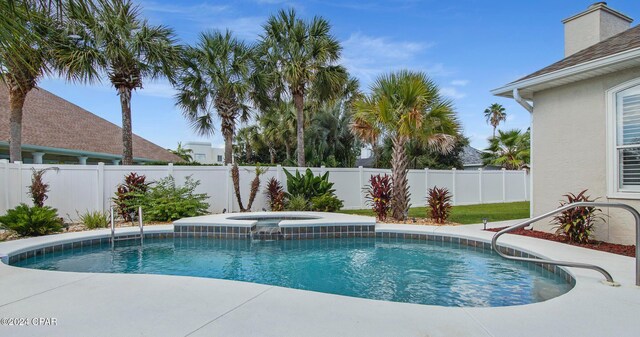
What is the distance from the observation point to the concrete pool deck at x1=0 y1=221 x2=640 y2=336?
299 centimetres

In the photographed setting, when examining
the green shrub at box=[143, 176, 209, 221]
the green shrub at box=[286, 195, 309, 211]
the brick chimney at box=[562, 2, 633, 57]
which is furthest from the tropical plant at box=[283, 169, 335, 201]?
the brick chimney at box=[562, 2, 633, 57]

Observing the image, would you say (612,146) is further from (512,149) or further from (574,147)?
(512,149)

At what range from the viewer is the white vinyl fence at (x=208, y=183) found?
10688 millimetres

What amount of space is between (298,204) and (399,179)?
4.12m

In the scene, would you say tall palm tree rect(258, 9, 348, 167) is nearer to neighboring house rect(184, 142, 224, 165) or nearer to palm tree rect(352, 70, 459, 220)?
palm tree rect(352, 70, 459, 220)

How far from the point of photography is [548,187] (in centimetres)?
812

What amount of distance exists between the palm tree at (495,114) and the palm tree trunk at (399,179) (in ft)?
109

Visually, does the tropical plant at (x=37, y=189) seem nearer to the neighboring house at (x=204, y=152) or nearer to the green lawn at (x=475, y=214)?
the green lawn at (x=475, y=214)

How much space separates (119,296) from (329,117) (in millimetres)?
23558

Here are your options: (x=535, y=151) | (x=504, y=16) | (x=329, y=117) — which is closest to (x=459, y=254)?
(x=535, y=151)

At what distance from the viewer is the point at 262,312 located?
11.1ft

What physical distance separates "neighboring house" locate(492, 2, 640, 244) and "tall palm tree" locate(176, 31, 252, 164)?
31.1ft

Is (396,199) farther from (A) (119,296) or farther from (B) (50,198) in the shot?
(B) (50,198)

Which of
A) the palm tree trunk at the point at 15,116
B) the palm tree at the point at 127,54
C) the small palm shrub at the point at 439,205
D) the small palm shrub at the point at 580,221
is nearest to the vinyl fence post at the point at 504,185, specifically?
the small palm shrub at the point at 439,205
